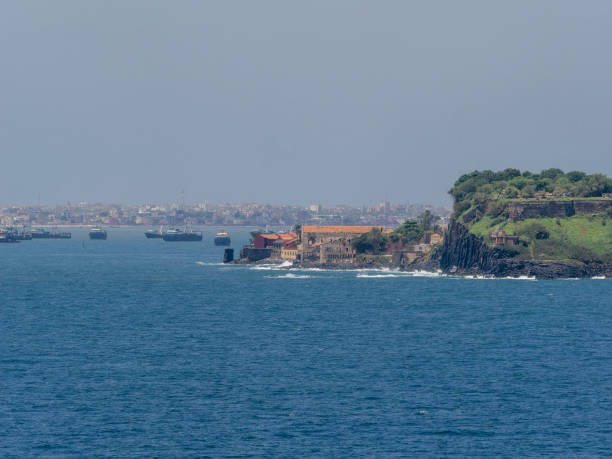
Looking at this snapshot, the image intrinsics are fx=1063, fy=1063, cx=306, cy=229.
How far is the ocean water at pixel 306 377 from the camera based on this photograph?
59.0 m

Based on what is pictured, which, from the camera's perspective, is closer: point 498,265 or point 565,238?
point 498,265

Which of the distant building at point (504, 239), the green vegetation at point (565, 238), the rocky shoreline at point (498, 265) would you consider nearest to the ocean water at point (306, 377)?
the rocky shoreline at point (498, 265)

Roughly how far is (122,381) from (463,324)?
46978mm

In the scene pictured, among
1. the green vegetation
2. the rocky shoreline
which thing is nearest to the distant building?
the green vegetation

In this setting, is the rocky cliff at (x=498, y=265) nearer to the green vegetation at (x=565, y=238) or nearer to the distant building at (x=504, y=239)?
the distant building at (x=504, y=239)

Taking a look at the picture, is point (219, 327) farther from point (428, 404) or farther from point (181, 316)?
point (428, 404)

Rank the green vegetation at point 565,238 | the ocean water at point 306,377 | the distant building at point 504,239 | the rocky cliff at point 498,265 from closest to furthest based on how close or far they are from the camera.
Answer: the ocean water at point 306,377 → the rocky cliff at point 498,265 → the green vegetation at point 565,238 → the distant building at point 504,239

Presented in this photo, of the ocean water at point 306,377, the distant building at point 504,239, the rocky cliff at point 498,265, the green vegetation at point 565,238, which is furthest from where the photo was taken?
the distant building at point 504,239

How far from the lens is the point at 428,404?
222ft

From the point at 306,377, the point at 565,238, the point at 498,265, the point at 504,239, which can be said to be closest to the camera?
the point at 306,377

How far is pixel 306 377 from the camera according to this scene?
7669 cm

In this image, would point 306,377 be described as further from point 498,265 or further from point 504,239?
point 504,239

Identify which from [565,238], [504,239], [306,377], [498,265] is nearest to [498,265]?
[498,265]

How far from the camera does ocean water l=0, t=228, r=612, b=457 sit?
5903 cm
